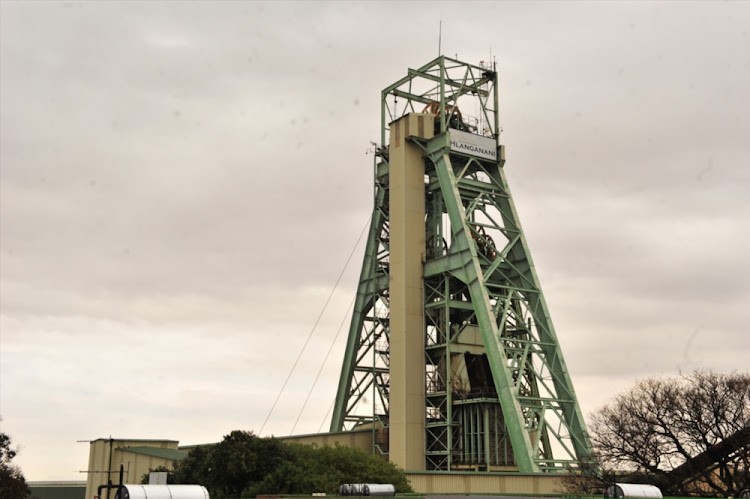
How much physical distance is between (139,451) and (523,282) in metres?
39.9

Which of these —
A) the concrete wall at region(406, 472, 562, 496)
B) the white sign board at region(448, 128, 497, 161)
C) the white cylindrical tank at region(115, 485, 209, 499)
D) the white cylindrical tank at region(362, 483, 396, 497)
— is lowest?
the white cylindrical tank at region(115, 485, 209, 499)

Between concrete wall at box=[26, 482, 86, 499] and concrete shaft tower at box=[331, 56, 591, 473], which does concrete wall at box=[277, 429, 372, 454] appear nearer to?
concrete shaft tower at box=[331, 56, 591, 473]

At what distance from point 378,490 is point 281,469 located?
5.52 meters

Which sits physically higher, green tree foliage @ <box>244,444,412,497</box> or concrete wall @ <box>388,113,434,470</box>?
concrete wall @ <box>388,113,434,470</box>

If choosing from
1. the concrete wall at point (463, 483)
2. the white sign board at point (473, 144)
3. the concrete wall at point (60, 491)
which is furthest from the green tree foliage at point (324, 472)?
the concrete wall at point (60, 491)

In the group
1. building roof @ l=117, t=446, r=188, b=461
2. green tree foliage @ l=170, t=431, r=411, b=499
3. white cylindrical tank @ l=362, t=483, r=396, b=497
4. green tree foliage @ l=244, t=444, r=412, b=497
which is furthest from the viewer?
building roof @ l=117, t=446, r=188, b=461

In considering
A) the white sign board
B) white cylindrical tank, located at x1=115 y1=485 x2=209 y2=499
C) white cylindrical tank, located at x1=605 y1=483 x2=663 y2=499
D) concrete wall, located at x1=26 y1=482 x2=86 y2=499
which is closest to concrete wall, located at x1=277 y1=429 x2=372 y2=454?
the white sign board

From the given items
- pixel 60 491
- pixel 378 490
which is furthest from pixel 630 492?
pixel 60 491

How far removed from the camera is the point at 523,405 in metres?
60.0

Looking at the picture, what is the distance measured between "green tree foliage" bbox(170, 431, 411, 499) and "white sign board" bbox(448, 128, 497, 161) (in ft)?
93.0

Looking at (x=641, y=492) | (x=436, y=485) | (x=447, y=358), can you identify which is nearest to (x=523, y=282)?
(x=447, y=358)

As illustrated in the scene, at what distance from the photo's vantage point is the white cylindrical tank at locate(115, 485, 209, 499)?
35.9m

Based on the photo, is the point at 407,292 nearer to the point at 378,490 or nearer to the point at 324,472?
the point at 324,472

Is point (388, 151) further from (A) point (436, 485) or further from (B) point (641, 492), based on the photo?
(B) point (641, 492)
